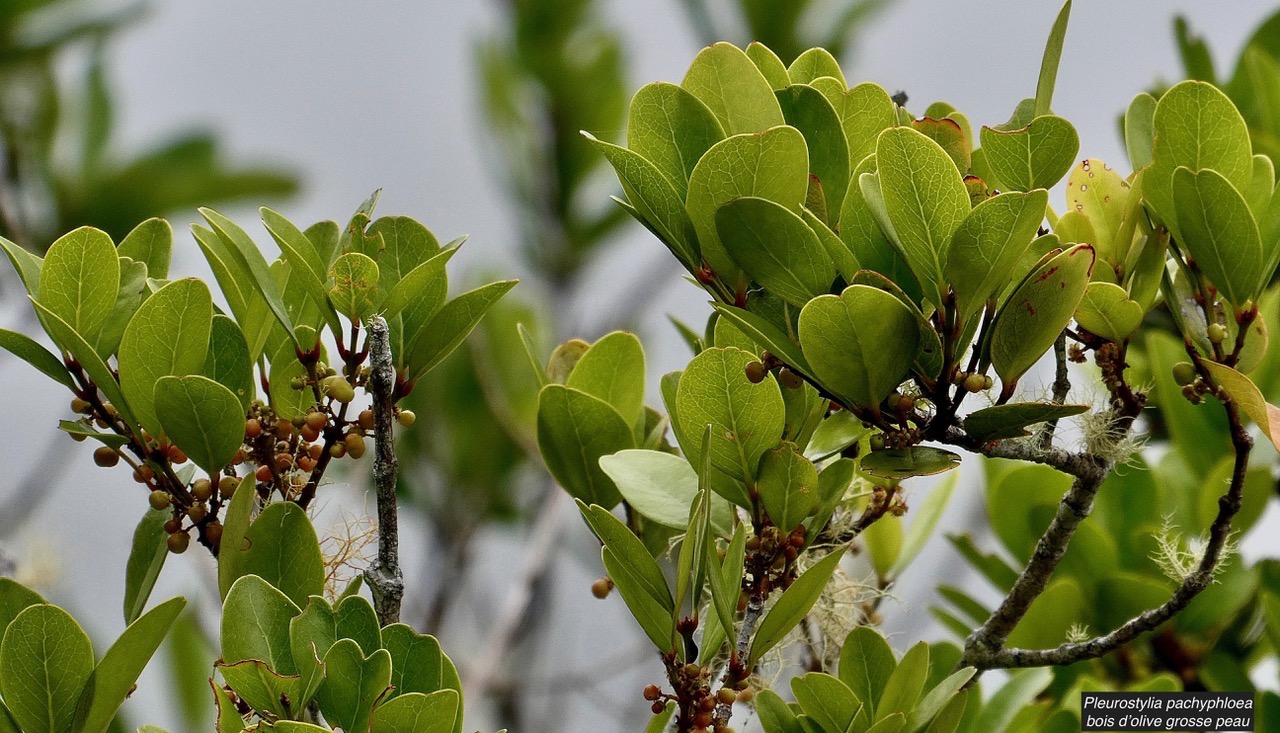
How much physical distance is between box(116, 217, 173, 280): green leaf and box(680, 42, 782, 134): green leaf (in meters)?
0.31

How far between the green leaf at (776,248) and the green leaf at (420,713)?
0.22 m

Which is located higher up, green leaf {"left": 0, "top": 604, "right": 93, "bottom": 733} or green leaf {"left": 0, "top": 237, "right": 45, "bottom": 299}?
green leaf {"left": 0, "top": 237, "right": 45, "bottom": 299}

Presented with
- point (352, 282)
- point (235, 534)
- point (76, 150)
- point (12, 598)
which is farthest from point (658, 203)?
point (76, 150)

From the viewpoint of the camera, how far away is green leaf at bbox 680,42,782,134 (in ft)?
1.94

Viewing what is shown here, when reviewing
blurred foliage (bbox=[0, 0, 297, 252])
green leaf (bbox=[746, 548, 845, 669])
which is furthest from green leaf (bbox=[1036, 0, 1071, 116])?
blurred foliage (bbox=[0, 0, 297, 252])

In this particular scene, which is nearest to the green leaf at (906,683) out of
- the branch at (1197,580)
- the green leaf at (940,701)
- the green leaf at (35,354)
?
the green leaf at (940,701)

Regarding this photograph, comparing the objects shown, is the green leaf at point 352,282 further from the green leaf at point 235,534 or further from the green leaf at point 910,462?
the green leaf at point 910,462

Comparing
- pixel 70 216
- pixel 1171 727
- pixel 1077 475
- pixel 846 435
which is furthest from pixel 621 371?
pixel 70 216

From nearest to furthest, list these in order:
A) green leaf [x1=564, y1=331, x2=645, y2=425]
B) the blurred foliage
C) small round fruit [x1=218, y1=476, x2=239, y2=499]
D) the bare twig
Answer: small round fruit [x1=218, y1=476, x2=239, y2=499]
green leaf [x1=564, y1=331, x2=645, y2=425]
the bare twig
the blurred foliage

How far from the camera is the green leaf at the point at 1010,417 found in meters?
0.51

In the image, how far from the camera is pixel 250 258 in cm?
57

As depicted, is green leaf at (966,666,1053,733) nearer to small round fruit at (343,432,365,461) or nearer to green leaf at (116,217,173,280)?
small round fruit at (343,432,365,461)

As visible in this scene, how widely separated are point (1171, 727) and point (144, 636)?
567mm

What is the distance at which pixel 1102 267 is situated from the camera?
62 centimetres
